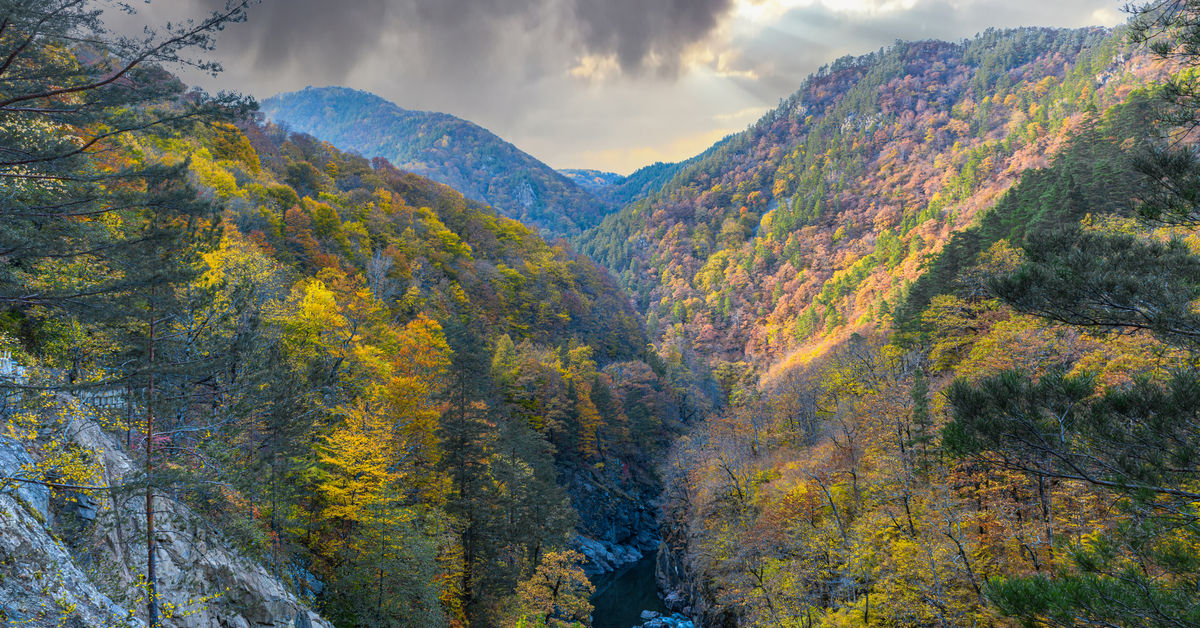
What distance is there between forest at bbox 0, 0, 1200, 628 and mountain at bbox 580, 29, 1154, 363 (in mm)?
14124

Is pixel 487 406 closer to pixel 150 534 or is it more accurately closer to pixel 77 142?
pixel 150 534

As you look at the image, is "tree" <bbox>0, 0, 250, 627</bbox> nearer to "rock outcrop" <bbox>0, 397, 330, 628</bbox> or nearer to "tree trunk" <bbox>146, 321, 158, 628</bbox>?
"tree trunk" <bbox>146, 321, 158, 628</bbox>

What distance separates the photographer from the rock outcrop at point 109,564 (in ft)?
24.2

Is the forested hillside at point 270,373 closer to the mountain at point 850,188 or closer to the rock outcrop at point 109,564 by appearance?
the rock outcrop at point 109,564

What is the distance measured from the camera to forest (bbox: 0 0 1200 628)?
662 cm

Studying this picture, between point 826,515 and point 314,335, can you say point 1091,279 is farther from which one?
point 314,335

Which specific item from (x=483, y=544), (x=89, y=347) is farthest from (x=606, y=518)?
(x=89, y=347)

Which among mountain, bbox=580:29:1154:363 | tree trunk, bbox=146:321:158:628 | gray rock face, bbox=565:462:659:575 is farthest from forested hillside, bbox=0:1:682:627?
mountain, bbox=580:29:1154:363

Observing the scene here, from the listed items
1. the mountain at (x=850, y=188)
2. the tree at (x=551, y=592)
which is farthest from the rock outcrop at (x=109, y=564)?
the mountain at (x=850, y=188)

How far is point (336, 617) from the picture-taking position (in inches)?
706

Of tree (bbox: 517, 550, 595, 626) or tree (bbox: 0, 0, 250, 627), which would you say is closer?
tree (bbox: 0, 0, 250, 627)

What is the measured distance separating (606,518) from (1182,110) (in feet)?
159

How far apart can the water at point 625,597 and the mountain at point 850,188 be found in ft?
133

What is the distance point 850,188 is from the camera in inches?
4975
